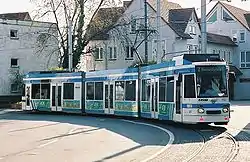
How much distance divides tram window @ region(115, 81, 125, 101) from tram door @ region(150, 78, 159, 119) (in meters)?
4.32

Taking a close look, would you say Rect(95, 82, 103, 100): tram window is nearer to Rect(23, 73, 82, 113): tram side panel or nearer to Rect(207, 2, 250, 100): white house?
Rect(23, 73, 82, 113): tram side panel

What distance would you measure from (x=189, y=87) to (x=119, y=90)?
10185mm

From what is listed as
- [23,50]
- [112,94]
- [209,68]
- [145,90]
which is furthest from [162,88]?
[23,50]

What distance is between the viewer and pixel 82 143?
1850cm

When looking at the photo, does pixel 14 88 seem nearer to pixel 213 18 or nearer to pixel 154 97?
pixel 154 97

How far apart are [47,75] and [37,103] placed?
7.42ft

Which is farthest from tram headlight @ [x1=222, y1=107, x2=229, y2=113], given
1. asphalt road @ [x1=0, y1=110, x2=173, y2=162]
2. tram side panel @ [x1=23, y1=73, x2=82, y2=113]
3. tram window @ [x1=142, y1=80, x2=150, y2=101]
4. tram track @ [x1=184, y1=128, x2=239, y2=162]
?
tram side panel @ [x1=23, y1=73, x2=82, y2=113]

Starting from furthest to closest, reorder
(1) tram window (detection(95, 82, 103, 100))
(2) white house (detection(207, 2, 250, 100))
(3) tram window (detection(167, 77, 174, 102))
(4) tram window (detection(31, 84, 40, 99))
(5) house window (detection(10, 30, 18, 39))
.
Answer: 1. (2) white house (detection(207, 2, 250, 100))
2. (5) house window (detection(10, 30, 18, 39))
3. (4) tram window (detection(31, 84, 40, 99))
4. (1) tram window (detection(95, 82, 103, 100))
5. (3) tram window (detection(167, 77, 174, 102))

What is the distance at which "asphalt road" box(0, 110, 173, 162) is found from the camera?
1501 cm

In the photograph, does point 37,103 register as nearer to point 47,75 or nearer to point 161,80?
point 47,75

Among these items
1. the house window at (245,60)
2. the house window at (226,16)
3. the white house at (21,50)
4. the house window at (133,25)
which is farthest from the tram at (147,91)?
the house window at (226,16)

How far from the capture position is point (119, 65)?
67312 millimetres

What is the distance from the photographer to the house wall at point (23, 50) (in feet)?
182

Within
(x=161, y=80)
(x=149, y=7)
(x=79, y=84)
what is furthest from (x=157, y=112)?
(x=149, y=7)
